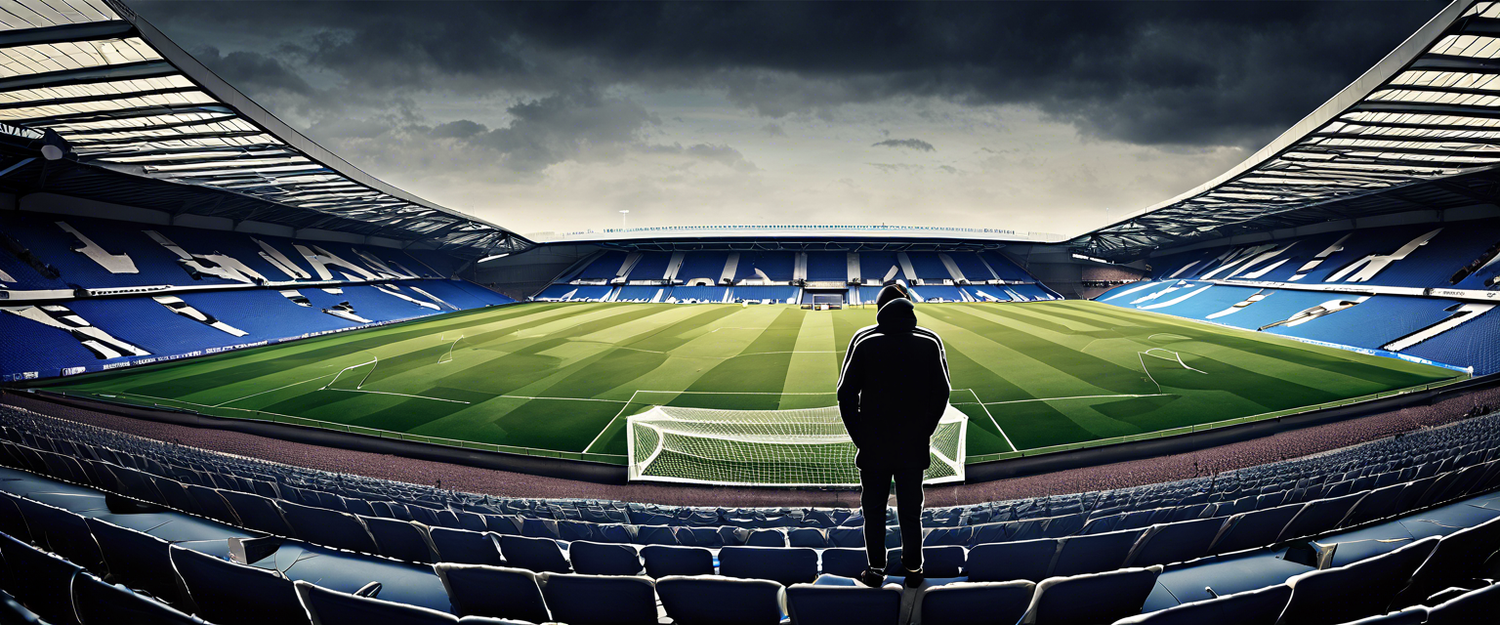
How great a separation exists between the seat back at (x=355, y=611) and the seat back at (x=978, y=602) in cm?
225

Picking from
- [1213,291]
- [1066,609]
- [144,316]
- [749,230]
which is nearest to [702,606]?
[1066,609]

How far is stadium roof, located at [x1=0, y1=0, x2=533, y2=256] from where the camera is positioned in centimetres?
1280

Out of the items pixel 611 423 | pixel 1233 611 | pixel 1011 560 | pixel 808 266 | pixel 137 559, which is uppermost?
pixel 808 266

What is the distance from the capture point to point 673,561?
12.4ft

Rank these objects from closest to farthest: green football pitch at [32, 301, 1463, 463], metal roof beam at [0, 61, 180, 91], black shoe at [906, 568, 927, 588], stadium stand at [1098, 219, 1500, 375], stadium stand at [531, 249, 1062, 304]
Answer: black shoe at [906, 568, 927, 588]
green football pitch at [32, 301, 1463, 463]
metal roof beam at [0, 61, 180, 91]
stadium stand at [1098, 219, 1500, 375]
stadium stand at [531, 249, 1062, 304]

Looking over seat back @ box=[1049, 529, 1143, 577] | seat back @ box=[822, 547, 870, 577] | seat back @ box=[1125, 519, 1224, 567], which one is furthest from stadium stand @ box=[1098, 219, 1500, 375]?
seat back @ box=[822, 547, 870, 577]

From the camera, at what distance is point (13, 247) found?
24344 mm

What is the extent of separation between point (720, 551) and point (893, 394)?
5.72 feet

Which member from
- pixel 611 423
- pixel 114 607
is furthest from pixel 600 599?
pixel 611 423

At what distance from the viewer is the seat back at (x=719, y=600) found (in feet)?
8.57

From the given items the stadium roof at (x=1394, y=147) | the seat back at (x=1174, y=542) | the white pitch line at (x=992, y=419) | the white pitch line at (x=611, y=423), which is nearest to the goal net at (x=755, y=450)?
the white pitch line at (x=611, y=423)

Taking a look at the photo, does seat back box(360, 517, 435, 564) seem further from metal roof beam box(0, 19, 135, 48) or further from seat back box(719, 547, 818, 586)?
metal roof beam box(0, 19, 135, 48)

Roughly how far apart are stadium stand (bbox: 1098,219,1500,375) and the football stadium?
0.90 feet

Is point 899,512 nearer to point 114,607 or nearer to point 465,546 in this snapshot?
point 465,546
